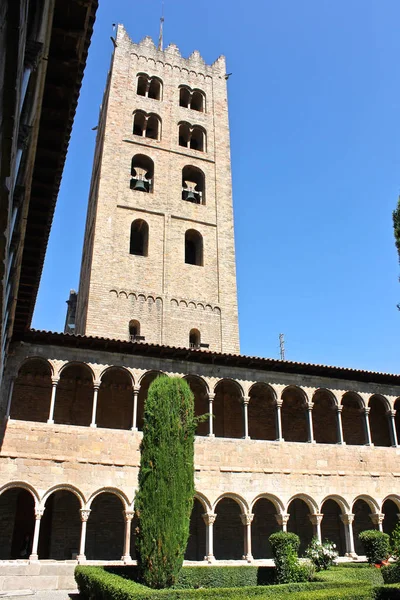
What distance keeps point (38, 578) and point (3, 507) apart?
13.5 ft

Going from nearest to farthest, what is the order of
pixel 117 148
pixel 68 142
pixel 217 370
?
pixel 68 142 → pixel 217 370 → pixel 117 148

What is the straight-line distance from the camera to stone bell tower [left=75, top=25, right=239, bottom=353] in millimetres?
24172

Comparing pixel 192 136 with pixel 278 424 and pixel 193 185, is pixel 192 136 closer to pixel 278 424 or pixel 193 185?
pixel 193 185

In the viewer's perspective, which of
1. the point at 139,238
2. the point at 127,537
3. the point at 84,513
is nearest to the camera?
the point at 84,513

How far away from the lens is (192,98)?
32.0m

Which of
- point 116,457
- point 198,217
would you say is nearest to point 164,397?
point 116,457

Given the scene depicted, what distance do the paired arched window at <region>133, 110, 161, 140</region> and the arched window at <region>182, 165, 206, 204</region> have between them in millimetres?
2471

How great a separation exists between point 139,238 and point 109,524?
46.3ft

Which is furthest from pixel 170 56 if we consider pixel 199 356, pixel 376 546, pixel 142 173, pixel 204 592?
pixel 204 592

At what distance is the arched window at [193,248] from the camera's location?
2714cm

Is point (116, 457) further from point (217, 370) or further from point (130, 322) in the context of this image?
point (130, 322)

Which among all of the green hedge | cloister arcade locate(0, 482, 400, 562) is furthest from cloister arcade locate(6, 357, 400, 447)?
the green hedge

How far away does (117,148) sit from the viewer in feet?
90.3

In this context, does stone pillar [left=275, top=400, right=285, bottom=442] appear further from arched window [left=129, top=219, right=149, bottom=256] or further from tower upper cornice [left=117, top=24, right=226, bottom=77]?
tower upper cornice [left=117, top=24, right=226, bottom=77]
